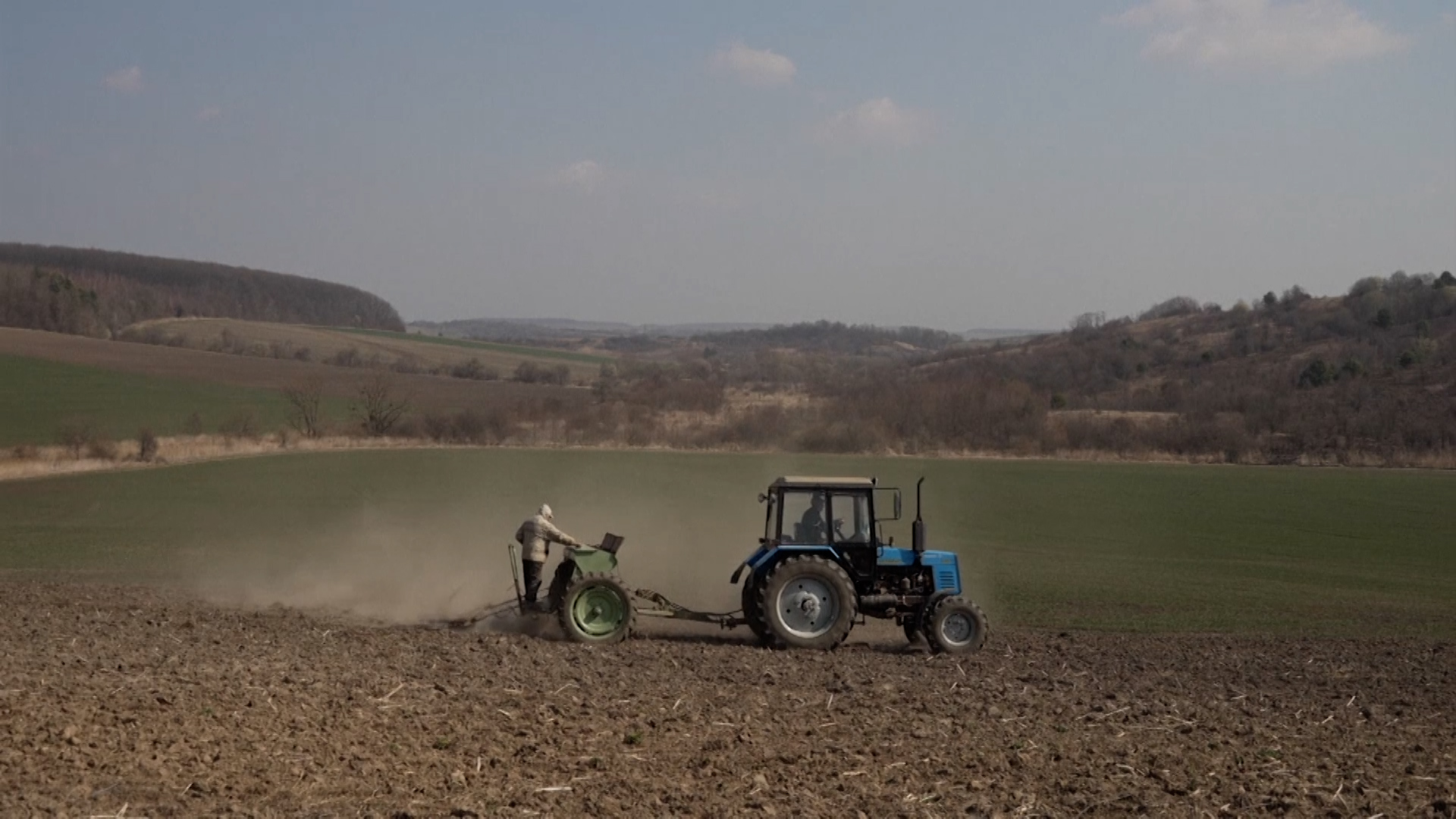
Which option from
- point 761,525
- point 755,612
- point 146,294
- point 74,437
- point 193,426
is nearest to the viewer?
point 755,612

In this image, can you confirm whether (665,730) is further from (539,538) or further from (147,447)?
(147,447)

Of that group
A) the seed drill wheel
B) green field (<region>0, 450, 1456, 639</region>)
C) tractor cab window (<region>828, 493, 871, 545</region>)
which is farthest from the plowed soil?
green field (<region>0, 450, 1456, 639</region>)

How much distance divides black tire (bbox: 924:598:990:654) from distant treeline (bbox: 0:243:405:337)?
92.3 m

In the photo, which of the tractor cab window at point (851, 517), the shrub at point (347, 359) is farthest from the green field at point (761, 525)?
the shrub at point (347, 359)

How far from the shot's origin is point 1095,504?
137ft

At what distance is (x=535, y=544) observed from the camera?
1554cm

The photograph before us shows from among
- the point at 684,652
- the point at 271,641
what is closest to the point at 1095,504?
the point at 684,652

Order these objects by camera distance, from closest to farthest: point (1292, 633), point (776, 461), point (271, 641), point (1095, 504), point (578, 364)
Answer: point (271, 641) < point (1292, 633) < point (1095, 504) < point (776, 461) < point (578, 364)

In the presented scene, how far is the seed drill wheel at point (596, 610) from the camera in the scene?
15031mm

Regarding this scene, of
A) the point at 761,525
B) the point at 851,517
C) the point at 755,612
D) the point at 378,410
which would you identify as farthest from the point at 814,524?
the point at 378,410

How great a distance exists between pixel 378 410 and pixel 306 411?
3514mm

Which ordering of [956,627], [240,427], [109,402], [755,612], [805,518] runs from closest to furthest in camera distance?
[755,612], [956,627], [805,518], [240,427], [109,402]

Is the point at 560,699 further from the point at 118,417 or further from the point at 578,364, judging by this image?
the point at 578,364

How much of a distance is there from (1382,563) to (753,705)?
22934 millimetres
